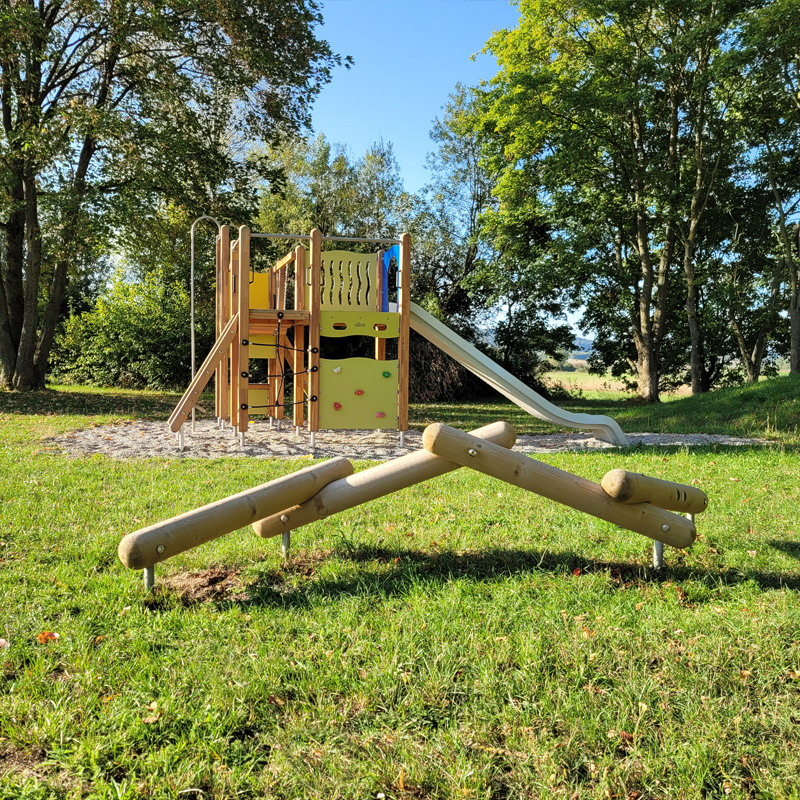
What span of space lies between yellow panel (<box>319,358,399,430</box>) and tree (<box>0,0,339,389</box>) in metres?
8.70

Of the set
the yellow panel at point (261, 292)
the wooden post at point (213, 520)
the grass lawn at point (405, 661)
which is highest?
the yellow panel at point (261, 292)

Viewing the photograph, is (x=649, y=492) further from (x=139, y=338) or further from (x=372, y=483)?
(x=139, y=338)

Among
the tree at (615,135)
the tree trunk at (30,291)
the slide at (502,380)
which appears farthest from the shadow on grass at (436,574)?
the tree at (615,135)

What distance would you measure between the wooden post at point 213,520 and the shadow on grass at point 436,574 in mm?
377

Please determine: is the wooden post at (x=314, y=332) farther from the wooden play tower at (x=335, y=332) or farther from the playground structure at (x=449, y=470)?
the playground structure at (x=449, y=470)

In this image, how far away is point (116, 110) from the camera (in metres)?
15.7

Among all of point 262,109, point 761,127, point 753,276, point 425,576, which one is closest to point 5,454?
point 425,576

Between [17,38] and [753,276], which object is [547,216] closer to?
[753,276]

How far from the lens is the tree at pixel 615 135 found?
17.3m

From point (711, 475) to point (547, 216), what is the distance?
15157 millimetres

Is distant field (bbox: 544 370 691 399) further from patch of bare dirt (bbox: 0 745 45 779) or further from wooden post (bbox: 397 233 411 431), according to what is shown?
patch of bare dirt (bbox: 0 745 45 779)

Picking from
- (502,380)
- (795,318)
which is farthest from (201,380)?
(795,318)

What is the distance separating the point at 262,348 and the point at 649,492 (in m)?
8.62

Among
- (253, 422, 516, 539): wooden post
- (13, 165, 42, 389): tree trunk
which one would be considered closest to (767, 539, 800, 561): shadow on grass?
(253, 422, 516, 539): wooden post
